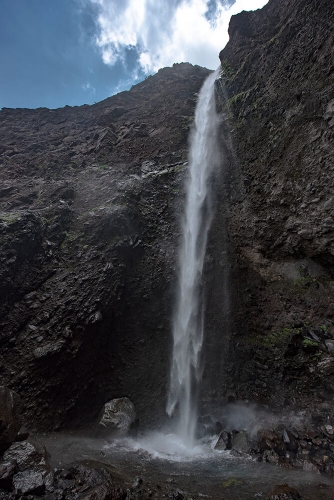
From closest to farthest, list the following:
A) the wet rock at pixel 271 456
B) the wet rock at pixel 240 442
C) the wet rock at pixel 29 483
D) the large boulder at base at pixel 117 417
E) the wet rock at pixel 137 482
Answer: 1. the wet rock at pixel 29 483
2. the wet rock at pixel 137 482
3. the wet rock at pixel 271 456
4. the wet rock at pixel 240 442
5. the large boulder at base at pixel 117 417

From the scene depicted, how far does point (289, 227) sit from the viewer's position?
1052cm

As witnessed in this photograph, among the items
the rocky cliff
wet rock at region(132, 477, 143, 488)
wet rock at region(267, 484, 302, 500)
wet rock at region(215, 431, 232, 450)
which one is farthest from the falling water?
wet rock at region(267, 484, 302, 500)

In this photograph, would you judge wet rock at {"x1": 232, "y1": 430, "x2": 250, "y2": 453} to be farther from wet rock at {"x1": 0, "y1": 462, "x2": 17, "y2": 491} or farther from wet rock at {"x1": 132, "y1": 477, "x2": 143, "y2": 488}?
wet rock at {"x1": 0, "y1": 462, "x2": 17, "y2": 491}

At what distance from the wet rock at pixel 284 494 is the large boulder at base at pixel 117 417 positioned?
197 inches

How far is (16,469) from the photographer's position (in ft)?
17.3

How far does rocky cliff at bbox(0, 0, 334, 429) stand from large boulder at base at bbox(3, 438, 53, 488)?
2.85m

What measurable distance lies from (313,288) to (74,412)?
8.77 meters

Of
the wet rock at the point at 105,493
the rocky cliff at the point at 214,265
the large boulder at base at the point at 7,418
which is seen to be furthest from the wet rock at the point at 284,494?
the large boulder at base at the point at 7,418

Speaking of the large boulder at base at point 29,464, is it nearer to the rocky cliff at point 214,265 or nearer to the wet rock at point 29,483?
the wet rock at point 29,483

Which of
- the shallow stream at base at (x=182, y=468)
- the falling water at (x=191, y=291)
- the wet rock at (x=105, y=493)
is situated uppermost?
the falling water at (x=191, y=291)

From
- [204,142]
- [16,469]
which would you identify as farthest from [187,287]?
[204,142]

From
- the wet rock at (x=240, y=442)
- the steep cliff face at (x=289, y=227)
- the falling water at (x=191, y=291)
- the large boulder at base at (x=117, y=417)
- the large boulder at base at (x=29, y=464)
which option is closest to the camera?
the large boulder at base at (x=29, y=464)

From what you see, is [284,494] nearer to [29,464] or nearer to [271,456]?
[271,456]

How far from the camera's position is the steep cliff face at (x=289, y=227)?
908cm
